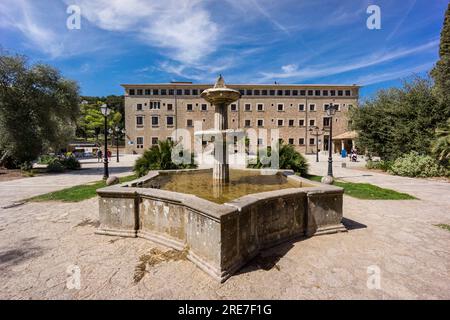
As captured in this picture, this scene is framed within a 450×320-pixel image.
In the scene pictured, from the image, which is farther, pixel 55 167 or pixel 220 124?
pixel 55 167

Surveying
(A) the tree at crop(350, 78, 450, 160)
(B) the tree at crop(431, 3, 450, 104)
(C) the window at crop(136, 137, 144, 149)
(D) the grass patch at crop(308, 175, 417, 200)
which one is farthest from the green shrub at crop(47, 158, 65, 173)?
(B) the tree at crop(431, 3, 450, 104)

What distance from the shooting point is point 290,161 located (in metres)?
10.6

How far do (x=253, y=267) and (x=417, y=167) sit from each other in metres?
14.2

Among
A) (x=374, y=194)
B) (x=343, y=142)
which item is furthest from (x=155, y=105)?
(x=374, y=194)

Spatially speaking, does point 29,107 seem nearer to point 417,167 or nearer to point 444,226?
point 444,226

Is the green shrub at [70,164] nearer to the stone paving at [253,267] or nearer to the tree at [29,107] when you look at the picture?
the tree at [29,107]

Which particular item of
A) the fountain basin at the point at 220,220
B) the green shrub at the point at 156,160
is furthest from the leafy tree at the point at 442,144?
the green shrub at the point at 156,160

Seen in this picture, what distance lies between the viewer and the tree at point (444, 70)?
12.7 metres

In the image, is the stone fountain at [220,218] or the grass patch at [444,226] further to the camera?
the grass patch at [444,226]

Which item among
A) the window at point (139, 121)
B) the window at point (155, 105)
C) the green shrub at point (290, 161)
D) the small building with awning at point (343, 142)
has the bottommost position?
the green shrub at point (290, 161)

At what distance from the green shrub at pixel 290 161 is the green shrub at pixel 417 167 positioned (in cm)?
681

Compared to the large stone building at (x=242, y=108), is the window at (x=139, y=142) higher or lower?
lower
